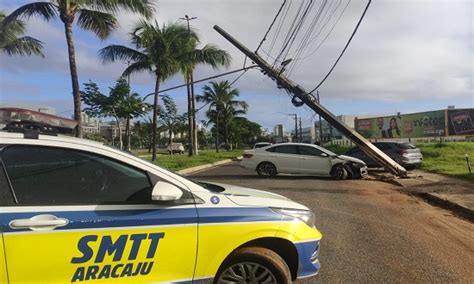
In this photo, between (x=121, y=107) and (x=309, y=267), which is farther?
(x=121, y=107)

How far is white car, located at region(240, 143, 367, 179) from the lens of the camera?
19.0 metres

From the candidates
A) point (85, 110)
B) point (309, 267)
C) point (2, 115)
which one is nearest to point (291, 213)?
point (309, 267)

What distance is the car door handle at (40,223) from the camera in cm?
347

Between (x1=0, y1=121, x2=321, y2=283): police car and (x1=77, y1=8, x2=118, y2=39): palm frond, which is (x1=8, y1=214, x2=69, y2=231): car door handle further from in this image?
(x1=77, y1=8, x2=118, y2=39): palm frond

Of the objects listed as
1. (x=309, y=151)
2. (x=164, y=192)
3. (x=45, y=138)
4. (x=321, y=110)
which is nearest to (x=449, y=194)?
(x=309, y=151)

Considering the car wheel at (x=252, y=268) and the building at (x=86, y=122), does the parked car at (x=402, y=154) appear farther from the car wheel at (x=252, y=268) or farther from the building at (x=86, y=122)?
the car wheel at (x=252, y=268)

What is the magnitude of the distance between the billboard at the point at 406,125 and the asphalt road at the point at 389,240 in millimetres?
54743

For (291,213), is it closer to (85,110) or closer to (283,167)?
(283,167)

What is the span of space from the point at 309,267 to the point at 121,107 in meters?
28.2

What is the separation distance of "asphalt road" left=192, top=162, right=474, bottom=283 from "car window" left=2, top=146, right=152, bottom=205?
2471 mm

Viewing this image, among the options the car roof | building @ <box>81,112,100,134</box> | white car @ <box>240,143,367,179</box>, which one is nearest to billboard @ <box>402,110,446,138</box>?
building @ <box>81,112,100,134</box>

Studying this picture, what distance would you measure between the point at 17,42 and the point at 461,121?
55.7 metres

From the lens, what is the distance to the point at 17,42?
2134cm

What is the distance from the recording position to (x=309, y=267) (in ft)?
15.0
